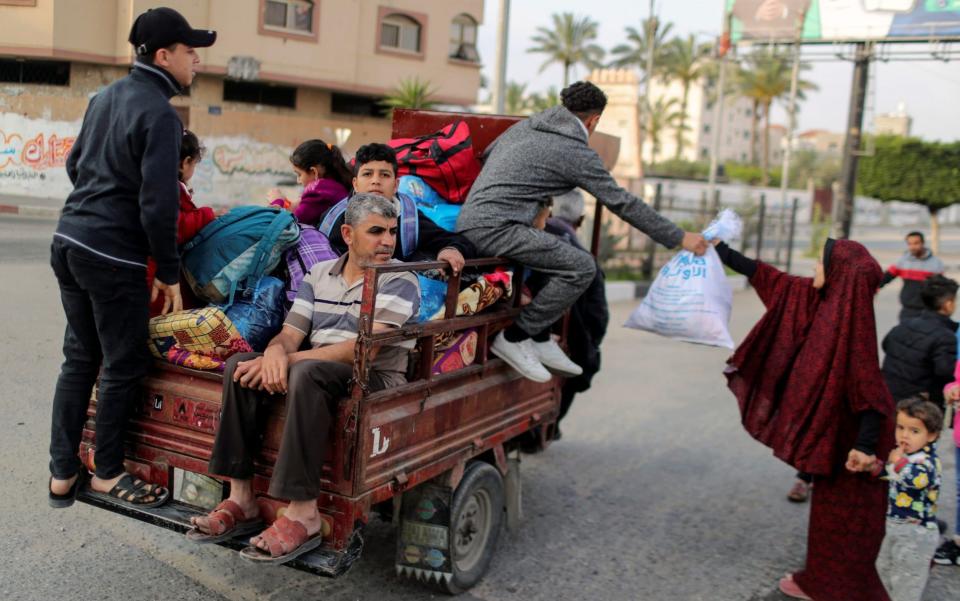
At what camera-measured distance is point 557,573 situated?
4578 mm

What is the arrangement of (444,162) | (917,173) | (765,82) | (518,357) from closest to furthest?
(518,357)
(444,162)
(917,173)
(765,82)

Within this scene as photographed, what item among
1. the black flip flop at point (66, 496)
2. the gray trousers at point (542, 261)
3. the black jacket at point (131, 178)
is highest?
the black jacket at point (131, 178)

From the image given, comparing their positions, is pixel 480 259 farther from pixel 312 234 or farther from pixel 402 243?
pixel 312 234

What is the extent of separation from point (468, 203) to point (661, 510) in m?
2.42

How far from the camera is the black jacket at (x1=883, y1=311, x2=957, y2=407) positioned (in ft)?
18.0

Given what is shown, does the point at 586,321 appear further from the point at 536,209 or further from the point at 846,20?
the point at 846,20

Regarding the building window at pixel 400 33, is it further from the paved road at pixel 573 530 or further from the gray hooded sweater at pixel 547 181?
the gray hooded sweater at pixel 547 181

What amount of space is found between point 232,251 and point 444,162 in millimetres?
1575

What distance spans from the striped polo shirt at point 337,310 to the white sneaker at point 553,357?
113cm

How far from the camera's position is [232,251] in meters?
3.78

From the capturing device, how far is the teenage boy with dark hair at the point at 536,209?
4539 mm

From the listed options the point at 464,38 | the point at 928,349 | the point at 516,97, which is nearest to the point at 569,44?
the point at 516,97

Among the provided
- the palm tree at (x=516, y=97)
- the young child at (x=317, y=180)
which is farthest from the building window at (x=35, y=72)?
the palm tree at (x=516, y=97)

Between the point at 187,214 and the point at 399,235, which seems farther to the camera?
the point at 399,235
